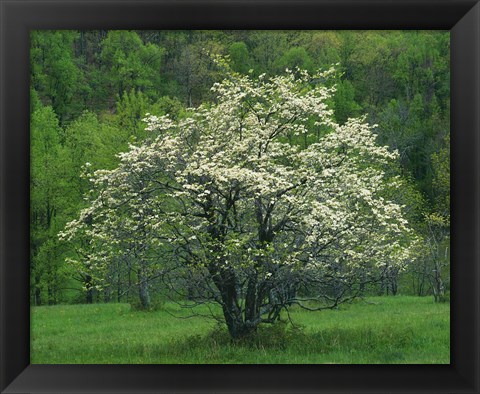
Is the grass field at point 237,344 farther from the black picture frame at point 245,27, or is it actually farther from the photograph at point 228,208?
the black picture frame at point 245,27

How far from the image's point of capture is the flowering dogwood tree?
7.49 metres

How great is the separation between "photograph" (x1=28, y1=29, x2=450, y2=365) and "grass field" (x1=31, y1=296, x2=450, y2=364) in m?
0.02

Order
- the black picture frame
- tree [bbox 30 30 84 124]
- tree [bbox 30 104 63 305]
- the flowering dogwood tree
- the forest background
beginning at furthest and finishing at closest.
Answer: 1. tree [bbox 30 30 84 124]
2. the forest background
3. tree [bbox 30 104 63 305]
4. the flowering dogwood tree
5. the black picture frame

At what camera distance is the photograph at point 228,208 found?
7.54 meters

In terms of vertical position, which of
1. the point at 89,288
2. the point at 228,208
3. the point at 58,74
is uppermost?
the point at 58,74

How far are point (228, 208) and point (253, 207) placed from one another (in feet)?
0.87

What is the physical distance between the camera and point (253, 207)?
294 inches

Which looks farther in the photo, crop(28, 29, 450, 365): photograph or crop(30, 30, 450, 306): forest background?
crop(30, 30, 450, 306): forest background

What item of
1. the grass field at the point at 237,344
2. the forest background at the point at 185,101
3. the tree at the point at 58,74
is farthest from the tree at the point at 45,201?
the grass field at the point at 237,344

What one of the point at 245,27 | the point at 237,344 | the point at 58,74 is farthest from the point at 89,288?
the point at 245,27

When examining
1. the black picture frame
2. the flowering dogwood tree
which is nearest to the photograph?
the flowering dogwood tree

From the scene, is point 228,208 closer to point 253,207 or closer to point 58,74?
point 253,207

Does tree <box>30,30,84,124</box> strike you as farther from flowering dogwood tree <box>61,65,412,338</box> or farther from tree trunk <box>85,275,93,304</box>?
tree trunk <box>85,275,93,304</box>

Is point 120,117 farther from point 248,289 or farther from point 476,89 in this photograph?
point 476,89
